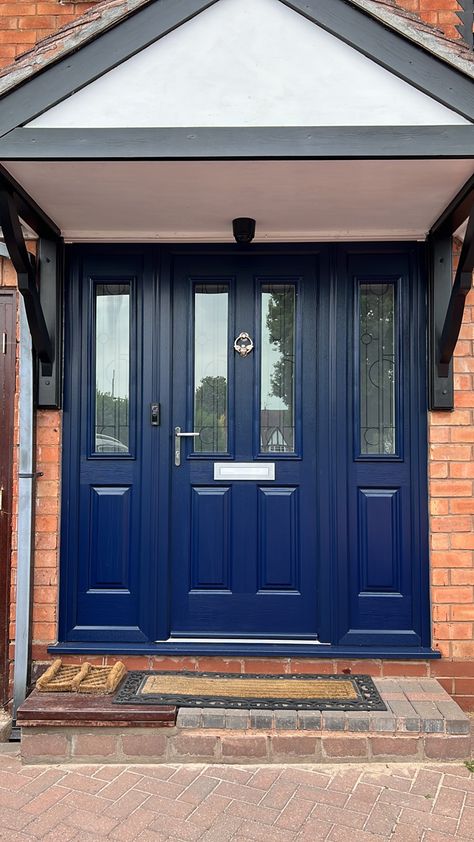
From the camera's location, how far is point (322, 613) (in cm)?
343

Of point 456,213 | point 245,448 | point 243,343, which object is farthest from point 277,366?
point 456,213

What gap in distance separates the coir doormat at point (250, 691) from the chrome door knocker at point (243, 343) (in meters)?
1.80

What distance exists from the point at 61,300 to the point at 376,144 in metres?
1.92

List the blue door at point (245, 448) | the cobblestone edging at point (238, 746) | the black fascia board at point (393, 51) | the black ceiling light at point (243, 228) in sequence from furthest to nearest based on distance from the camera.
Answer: the blue door at point (245, 448)
the black ceiling light at point (243, 228)
the cobblestone edging at point (238, 746)
the black fascia board at point (393, 51)

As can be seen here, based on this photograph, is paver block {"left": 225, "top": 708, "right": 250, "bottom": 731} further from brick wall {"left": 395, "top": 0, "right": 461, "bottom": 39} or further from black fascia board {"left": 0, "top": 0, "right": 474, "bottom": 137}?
brick wall {"left": 395, "top": 0, "right": 461, "bottom": 39}

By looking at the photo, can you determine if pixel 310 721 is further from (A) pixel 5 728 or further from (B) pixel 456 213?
(B) pixel 456 213

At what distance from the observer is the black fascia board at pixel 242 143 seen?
2.51 metres

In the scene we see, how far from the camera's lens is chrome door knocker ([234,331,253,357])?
3559 millimetres

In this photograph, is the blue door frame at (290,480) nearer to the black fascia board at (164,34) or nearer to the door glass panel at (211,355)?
the door glass panel at (211,355)

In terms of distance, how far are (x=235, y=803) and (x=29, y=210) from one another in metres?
2.92

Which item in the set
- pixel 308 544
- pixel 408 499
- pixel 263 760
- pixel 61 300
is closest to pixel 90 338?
pixel 61 300

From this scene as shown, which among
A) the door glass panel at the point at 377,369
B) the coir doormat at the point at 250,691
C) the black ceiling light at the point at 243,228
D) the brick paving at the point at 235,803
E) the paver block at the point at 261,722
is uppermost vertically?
the black ceiling light at the point at 243,228

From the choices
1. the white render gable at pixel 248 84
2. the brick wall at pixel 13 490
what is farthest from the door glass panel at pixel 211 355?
the white render gable at pixel 248 84

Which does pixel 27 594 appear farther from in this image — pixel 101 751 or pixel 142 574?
pixel 101 751
